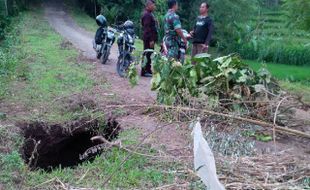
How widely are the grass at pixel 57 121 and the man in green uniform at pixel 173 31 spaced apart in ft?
5.07

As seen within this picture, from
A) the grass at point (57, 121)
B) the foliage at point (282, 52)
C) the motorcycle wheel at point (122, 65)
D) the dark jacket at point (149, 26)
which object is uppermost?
the dark jacket at point (149, 26)

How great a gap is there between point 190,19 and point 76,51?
15121mm

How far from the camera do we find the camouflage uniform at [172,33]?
838 cm

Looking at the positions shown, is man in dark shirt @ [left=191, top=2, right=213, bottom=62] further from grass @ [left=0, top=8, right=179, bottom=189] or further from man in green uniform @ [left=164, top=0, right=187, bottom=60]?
grass @ [left=0, top=8, right=179, bottom=189]

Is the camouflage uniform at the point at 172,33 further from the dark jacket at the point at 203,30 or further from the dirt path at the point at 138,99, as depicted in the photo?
the dirt path at the point at 138,99

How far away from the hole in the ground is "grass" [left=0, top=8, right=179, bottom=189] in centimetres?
17

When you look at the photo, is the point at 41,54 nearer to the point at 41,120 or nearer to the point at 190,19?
the point at 41,120

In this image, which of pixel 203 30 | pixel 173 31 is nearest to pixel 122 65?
pixel 173 31

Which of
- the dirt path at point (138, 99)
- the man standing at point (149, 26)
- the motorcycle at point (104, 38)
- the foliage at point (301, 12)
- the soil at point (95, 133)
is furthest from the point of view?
the foliage at point (301, 12)

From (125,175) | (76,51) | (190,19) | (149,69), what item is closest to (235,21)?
(190,19)

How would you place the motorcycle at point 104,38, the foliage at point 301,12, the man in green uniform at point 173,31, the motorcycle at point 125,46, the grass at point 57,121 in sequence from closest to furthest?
the grass at point 57,121
the man in green uniform at point 173,31
the motorcycle at point 125,46
the motorcycle at point 104,38
the foliage at point 301,12

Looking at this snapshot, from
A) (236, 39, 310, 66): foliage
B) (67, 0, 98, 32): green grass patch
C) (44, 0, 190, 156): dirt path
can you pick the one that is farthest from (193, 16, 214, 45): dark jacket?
(236, 39, 310, 66): foliage

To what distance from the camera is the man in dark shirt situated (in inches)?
345

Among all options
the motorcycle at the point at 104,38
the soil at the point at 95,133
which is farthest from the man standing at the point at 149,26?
the motorcycle at the point at 104,38
